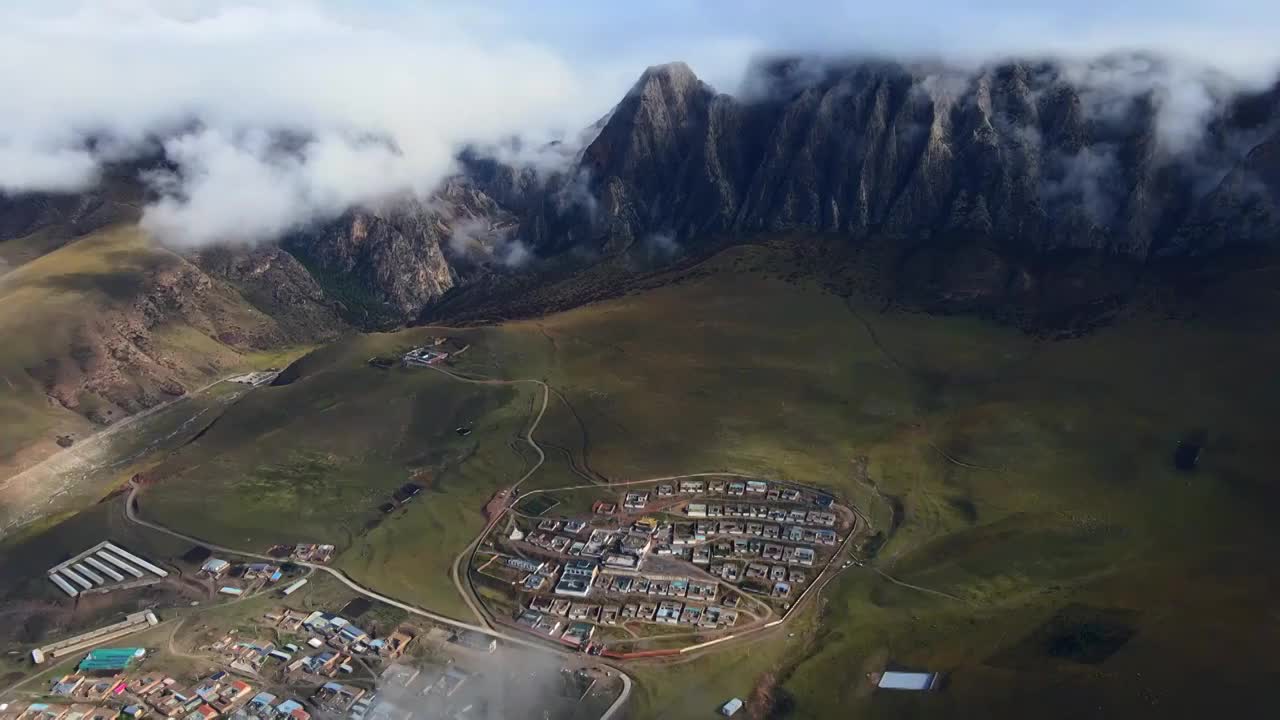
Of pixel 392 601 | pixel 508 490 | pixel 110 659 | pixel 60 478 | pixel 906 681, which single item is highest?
pixel 906 681

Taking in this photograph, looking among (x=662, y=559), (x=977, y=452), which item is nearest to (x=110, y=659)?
(x=662, y=559)

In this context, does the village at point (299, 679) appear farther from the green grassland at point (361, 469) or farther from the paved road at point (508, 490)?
the green grassland at point (361, 469)

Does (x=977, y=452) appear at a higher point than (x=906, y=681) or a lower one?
higher

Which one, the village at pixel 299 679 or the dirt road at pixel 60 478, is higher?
the village at pixel 299 679

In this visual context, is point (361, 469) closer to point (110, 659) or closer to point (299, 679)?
point (110, 659)

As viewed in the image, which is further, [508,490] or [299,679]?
[508,490]

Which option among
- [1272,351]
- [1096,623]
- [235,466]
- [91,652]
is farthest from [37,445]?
[1272,351]

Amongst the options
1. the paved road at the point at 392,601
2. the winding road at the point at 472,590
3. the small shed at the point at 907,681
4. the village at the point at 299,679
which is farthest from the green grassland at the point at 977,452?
the village at the point at 299,679
